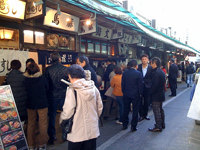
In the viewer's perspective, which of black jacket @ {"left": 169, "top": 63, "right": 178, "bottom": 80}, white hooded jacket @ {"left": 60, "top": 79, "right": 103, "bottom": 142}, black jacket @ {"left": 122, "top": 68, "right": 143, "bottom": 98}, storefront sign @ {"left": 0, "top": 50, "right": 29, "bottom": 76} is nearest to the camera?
white hooded jacket @ {"left": 60, "top": 79, "right": 103, "bottom": 142}

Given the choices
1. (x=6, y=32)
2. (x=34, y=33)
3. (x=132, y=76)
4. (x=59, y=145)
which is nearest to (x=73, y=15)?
(x=34, y=33)

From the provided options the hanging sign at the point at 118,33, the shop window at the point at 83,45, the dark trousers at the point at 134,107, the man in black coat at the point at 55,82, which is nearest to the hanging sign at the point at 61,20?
the shop window at the point at 83,45

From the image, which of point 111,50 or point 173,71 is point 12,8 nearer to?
point 111,50

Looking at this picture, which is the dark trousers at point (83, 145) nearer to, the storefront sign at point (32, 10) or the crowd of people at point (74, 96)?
the crowd of people at point (74, 96)

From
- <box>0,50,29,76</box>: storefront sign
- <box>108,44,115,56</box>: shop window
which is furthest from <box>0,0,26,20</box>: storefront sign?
<box>108,44,115,56</box>: shop window

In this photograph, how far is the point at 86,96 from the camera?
2785mm

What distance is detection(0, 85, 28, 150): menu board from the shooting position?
12.2 ft

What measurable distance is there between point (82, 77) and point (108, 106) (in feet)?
14.0

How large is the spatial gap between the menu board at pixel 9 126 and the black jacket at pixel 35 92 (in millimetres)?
417

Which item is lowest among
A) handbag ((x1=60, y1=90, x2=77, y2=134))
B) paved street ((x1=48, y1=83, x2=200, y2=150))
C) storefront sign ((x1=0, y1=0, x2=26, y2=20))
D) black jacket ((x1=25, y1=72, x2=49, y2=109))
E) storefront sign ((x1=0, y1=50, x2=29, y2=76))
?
paved street ((x1=48, y1=83, x2=200, y2=150))

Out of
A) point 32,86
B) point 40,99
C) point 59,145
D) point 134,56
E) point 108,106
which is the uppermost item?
point 134,56

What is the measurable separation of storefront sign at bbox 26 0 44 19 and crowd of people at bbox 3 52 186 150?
1574 mm

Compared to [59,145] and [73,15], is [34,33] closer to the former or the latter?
[73,15]

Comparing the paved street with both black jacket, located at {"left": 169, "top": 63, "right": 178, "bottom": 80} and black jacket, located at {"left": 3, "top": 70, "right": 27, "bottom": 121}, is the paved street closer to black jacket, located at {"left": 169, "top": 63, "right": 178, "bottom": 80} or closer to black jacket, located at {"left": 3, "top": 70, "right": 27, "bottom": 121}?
black jacket, located at {"left": 3, "top": 70, "right": 27, "bottom": 121}
